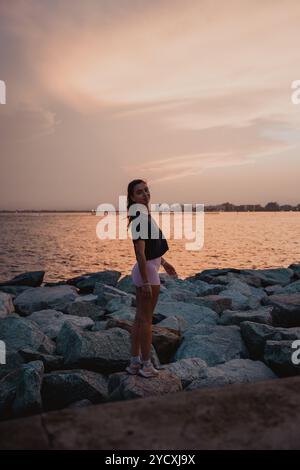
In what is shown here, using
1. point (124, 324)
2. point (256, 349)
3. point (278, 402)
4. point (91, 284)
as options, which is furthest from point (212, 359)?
point (91, 284)

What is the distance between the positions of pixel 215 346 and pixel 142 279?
7.30 feet

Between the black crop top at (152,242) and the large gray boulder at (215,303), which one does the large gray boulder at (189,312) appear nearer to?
the large gray boulder at (215,303)

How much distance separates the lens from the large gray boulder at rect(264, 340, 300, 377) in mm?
4727

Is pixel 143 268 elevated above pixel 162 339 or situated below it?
above

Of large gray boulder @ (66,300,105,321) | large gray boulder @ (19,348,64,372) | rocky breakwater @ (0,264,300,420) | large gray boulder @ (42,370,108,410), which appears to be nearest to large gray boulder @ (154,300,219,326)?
rocky breakwater @ (0,264,300,420)

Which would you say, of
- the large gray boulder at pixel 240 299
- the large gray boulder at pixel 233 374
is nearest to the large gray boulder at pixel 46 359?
the large gray boulder at pixel 233 374

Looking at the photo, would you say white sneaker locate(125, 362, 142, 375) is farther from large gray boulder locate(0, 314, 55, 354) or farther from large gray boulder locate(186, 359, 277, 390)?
large gray boulder locate(0, 314, 55, 354)

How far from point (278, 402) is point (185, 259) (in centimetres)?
2192

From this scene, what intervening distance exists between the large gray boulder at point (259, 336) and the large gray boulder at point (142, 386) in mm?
1763

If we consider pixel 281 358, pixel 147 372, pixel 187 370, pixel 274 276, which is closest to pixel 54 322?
pixel 187 370

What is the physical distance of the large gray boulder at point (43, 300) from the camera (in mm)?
8922

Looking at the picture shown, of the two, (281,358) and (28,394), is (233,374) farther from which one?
(28,394)

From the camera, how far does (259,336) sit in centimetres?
550
